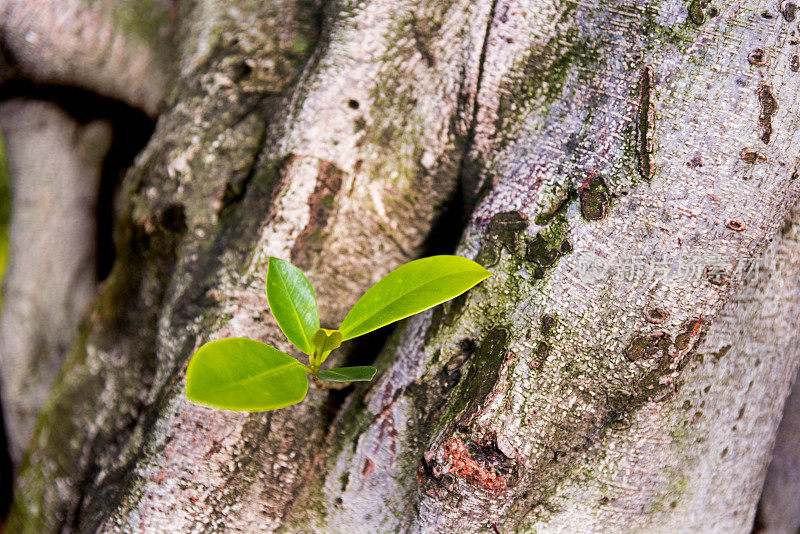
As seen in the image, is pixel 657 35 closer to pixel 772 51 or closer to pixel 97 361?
pixel 772 51

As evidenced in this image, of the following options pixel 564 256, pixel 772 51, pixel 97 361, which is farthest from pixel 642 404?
pixel 97 361

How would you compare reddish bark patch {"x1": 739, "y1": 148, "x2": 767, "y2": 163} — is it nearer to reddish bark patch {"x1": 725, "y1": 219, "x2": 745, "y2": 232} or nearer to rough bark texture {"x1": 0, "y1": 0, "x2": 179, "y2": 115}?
reddish bark patch {"x1": 725, "y1": 219, "x2": 745, "y2": 232}

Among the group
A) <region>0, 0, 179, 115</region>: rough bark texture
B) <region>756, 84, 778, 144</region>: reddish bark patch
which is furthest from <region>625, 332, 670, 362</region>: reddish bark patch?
<region>0, 0, 179, 115</region>: rough bark texture

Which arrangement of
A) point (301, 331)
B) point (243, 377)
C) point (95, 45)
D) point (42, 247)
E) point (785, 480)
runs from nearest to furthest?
point (243, 377) → point (301, 331) → point (785, 480) → point (95, 45) → point (42, 247)

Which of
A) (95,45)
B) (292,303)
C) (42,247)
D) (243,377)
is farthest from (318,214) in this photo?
(42,247)

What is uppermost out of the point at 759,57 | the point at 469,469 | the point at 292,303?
the point at 759,57

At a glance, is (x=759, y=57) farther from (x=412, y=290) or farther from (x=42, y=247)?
(x=42, y=247)

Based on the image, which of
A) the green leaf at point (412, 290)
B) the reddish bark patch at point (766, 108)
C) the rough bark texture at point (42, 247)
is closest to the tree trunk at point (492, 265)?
the reddish bark patch at point (766, 108)
